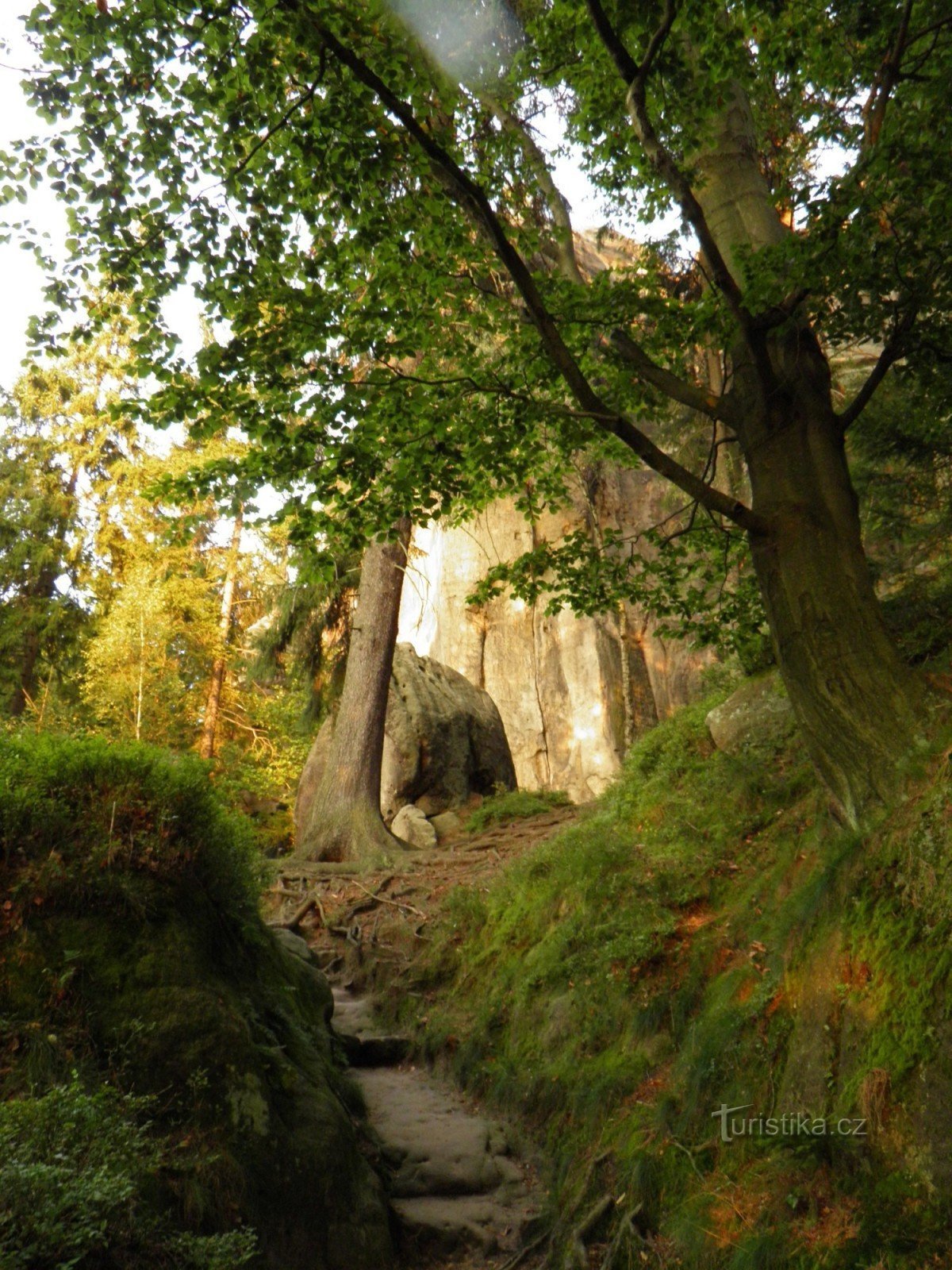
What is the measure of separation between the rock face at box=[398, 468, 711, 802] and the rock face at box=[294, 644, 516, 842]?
5379mm

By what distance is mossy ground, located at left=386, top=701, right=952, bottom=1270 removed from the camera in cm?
Answer: 346

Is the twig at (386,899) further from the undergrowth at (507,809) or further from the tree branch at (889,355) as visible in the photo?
Result: the tree branch at (889,355)

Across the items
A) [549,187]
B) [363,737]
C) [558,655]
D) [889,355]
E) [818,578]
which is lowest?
[818,578]

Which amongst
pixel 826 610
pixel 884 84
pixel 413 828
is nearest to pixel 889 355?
pixel 884 84

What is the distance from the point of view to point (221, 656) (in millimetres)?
21203

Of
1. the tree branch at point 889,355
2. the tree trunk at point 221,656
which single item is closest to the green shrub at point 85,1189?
the tree branch at point 889,355

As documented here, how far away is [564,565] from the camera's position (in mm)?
7652

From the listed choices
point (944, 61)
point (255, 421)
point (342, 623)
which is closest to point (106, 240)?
point (255, 421)

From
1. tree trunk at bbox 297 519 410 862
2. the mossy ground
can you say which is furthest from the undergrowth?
the mossy ground

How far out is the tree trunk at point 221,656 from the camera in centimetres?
2112

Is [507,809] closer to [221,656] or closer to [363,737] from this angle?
[363,737]

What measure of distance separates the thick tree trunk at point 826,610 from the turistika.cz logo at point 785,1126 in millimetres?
1580

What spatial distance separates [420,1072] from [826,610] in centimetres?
566

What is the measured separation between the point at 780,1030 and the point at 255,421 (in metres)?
5.12
